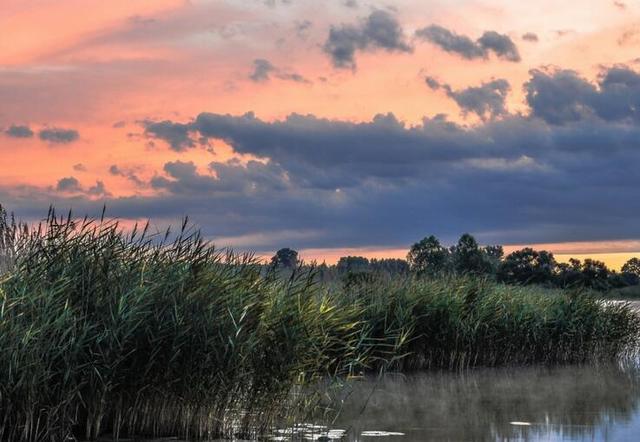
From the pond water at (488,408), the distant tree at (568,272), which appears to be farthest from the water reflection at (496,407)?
the distant tree at (568,272)

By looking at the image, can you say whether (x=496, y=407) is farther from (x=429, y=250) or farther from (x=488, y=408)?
(x=429, y=250)

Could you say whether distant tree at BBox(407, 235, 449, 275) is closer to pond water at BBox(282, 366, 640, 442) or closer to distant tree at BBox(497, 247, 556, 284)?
distant tree at BBox(497, 247, 556, 284)

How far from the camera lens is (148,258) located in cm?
1154

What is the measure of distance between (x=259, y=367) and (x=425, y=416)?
3785 millimetres

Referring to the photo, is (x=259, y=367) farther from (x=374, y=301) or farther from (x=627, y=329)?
(x=627, y=329)

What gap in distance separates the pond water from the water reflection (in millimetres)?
13

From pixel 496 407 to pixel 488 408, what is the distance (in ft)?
0.60

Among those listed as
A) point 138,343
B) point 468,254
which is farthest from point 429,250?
point 138,343

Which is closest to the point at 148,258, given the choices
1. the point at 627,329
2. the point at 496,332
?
the point at 496,332

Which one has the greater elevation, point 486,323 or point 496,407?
point 486,323

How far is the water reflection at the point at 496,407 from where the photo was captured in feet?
40.5

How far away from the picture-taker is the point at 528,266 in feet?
182

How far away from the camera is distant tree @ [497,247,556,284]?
54.0 m

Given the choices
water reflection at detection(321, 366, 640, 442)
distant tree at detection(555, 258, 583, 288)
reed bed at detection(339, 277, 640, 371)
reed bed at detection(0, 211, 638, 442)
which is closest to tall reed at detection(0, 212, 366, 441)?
reed bed at detection(0, 211, 638, 442)
